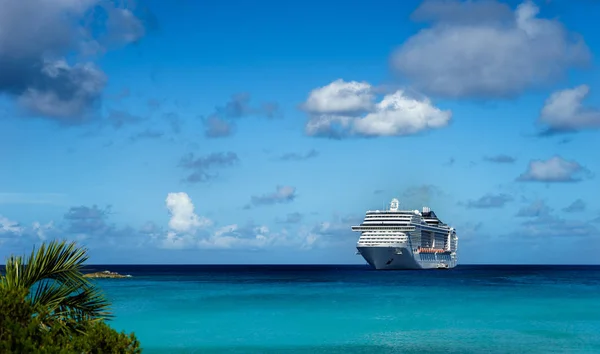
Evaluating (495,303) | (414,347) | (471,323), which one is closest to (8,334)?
(414,347)

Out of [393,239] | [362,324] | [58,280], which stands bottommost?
[362,324]

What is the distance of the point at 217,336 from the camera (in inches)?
1494

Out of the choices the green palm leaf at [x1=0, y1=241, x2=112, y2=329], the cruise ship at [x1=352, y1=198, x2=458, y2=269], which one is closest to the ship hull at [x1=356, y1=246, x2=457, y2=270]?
the cruise ship at [x1=352, y1=198, x2=458, y2=269]

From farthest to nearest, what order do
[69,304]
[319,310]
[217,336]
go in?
1. [319,310]
2. [217,336]
3. [69,304]

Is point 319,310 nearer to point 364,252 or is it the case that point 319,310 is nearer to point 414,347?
point 414,347

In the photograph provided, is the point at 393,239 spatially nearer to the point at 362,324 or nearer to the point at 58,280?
the point at 362,324

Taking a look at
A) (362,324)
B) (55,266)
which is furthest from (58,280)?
(362,324)

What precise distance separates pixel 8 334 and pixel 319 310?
44.7 metres

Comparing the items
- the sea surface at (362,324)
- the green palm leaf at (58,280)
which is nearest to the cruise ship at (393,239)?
the sea surface at (362,324)

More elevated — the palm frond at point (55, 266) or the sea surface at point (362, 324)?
the palm frond at point (55, 266)

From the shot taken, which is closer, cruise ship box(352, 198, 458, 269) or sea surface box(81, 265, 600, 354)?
sea surface box(81, 265, 600, 354)

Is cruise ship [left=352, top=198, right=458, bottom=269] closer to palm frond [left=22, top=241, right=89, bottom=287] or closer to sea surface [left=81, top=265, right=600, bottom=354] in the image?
sea surface [left=81, top=265, right=600, bottom=354]

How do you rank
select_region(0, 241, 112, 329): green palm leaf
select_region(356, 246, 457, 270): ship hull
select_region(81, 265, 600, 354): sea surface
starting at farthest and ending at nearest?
select_region(356, 246, 457, 270): ship hull → select_region(81, 265, 600, 354): sea surface → select_region(0, 241, 112, 329): green palm leaf

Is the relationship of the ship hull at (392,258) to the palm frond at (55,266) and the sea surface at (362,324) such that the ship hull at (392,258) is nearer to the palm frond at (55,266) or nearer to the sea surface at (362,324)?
the sea surface at (362,324)
